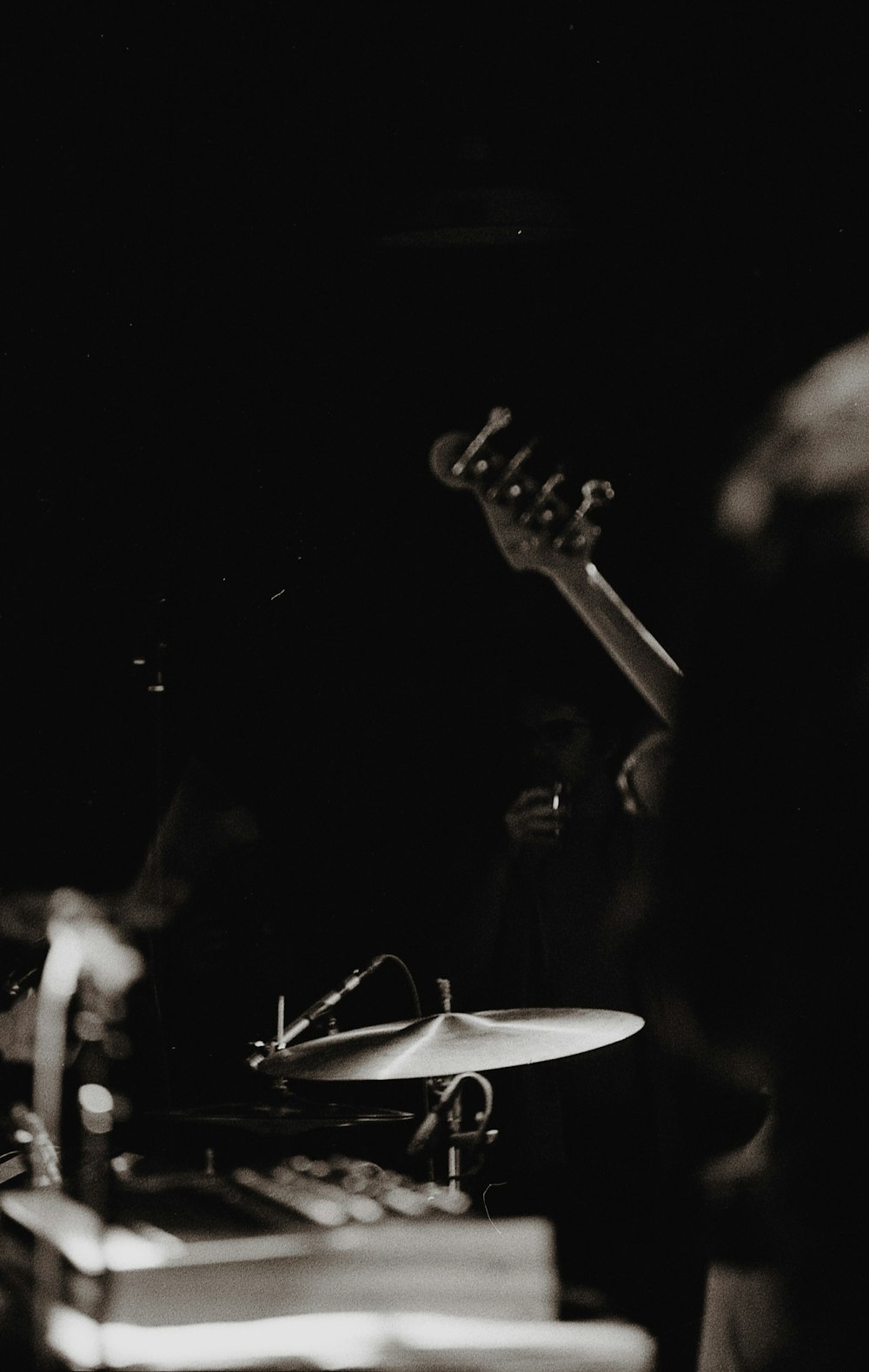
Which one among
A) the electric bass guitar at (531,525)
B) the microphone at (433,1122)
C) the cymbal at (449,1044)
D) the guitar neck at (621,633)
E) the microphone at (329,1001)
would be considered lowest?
the microphone at (433,1122)

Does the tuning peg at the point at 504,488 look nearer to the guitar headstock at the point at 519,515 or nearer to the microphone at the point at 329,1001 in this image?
the guitar headstock at the point at 519,515

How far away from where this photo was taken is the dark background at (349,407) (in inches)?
111

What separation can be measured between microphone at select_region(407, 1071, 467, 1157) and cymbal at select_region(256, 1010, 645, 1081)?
36 millimetres

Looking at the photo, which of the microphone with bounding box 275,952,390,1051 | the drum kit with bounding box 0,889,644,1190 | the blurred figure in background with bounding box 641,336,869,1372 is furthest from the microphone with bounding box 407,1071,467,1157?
the blurred figure in background with bounding box 641,336,869,1372

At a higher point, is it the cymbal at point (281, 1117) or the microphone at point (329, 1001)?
the microphone at point (329, 1001)

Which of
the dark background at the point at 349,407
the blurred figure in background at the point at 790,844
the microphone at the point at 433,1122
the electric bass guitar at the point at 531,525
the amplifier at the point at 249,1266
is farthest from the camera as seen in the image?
the dark background at the point at 349,407

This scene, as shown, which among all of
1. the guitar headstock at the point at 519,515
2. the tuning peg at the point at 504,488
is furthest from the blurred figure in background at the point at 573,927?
the tuning peg at the point at 504,488

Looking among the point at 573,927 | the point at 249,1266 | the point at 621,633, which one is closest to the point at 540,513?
the point at 621,633

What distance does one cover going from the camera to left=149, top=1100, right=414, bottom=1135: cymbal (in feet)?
6.98

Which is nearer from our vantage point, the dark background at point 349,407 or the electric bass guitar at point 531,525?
the electric bass guitar at point 531,525

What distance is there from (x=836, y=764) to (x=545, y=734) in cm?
279

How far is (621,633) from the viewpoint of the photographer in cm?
242

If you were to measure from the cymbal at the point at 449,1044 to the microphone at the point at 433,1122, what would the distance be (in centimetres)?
4

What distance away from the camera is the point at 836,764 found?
586 millimetres
